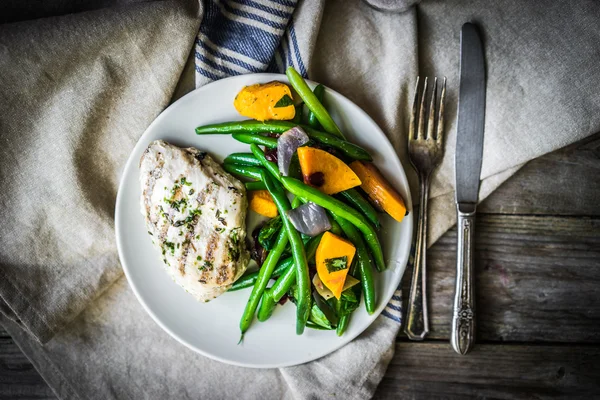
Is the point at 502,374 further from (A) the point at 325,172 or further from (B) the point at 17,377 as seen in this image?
(B) the point at 17,377

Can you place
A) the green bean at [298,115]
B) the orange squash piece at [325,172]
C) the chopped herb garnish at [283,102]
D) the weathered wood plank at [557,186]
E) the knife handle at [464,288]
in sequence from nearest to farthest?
the orange squash piece at [325,172], the chopped herb garnish at [283,102], the green bean at [298,115], the knife handle at [464,288], the weathered wood plank at [557,186]

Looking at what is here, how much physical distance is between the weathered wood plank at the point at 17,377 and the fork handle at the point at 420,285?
2.31 metres

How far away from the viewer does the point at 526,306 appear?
118 inches

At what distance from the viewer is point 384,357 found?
2.85 meters

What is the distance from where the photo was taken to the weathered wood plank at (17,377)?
298 centimetres

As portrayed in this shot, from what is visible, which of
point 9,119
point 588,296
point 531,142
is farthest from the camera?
point 588,296

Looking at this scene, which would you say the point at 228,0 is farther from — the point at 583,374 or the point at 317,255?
the point at 583,374

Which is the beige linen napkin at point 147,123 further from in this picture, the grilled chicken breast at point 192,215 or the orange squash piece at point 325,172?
the orange squash piece at point 325,172

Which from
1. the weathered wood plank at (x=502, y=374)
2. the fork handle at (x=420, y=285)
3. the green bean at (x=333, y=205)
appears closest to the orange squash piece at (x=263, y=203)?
the green bean at (x=333, y=205)

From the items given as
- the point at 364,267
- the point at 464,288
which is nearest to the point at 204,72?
the point at 364,267

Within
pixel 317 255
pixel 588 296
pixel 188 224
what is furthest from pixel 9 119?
pixel 588 296

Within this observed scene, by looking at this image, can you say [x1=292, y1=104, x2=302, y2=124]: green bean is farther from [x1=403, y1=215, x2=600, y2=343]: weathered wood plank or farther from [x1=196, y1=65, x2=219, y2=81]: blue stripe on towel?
[x1=403, y1=215, x2=600, y2=343]: weathered wood plank

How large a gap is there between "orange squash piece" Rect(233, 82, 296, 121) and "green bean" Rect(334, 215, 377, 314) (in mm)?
694

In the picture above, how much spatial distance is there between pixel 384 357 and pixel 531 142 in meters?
1.56
